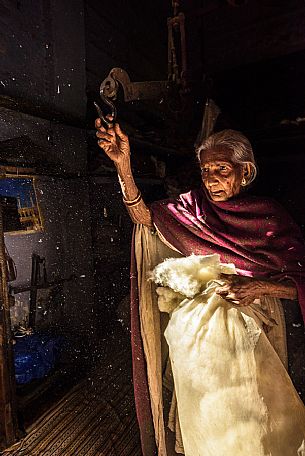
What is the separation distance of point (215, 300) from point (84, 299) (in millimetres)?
1923

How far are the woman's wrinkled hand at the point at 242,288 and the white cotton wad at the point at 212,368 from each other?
0.21 feet

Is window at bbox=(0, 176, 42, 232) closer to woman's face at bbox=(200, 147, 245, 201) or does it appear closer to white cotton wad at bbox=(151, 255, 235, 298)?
white cotton wad at bbox=(151, 255, 235, 298)

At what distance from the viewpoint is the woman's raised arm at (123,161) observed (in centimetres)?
140

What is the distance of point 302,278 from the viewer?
1.42 metres

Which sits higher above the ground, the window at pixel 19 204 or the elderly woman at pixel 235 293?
the window at pixel 19 204

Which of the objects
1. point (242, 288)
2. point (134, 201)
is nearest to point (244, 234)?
point (242, 288)

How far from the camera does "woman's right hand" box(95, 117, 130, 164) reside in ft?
4.58

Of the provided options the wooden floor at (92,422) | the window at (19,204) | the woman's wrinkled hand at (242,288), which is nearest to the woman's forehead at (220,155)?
the woman's wrinkled hand at (242,288)

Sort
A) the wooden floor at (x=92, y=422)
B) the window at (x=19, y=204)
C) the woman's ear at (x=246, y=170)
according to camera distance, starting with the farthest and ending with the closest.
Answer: the window at (x=19, y=204) < the wooden floor at (x=92, y=422) < the woman's ear at (x=246, y=170)

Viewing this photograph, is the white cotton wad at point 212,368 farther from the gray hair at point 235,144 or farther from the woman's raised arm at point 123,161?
the gray hair at point 235,144

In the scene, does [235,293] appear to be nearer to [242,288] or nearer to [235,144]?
[242,288]

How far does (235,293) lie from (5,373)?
5.61 feet

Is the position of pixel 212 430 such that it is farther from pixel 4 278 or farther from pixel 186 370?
pixel 4 278

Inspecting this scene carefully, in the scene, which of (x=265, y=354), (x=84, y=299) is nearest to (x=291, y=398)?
(x=265, y=354)
